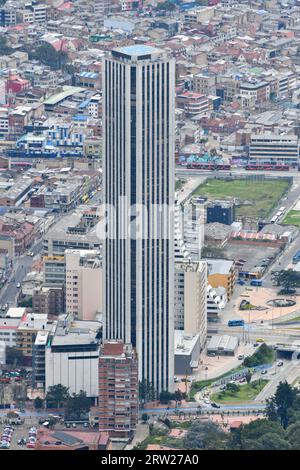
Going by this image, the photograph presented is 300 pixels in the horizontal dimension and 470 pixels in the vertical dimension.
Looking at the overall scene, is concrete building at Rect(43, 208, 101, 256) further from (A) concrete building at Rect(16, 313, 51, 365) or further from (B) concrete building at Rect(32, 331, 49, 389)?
(B) concrete building at Rect(32, 331, 49, 389)

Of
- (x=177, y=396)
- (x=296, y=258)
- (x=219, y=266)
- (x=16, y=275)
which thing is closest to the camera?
(x=177, y=396)

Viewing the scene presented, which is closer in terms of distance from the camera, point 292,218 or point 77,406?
point 77,406

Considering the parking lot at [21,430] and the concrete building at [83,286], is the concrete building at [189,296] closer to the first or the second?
the concrete building at [83,286]

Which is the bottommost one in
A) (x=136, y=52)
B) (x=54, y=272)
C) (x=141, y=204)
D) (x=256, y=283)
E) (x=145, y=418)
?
(x=256, y=283)

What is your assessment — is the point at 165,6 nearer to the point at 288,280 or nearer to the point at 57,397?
the point at 288,280

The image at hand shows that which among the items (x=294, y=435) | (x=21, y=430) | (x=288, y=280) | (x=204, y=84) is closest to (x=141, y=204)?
(x=21, y=430)
